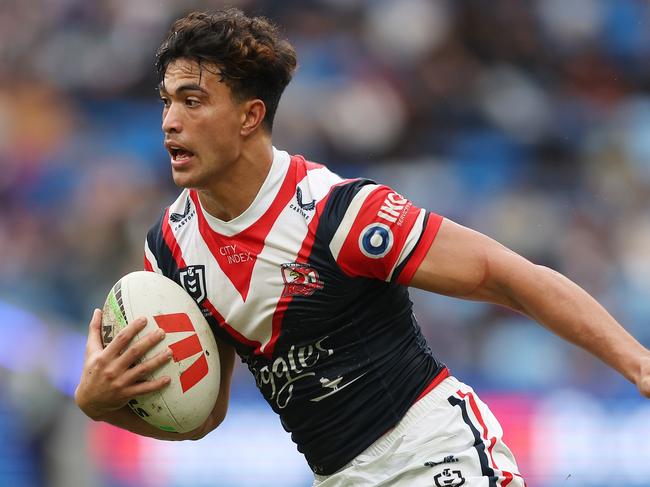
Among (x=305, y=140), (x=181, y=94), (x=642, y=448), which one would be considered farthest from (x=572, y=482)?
(x=181, y=94)

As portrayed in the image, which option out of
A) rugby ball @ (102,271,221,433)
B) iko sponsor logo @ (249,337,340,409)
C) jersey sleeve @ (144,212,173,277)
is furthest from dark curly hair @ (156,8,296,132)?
iko sponsor logo @ (249,337,340,409)

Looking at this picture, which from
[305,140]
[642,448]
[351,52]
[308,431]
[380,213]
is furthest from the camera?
[351,52]

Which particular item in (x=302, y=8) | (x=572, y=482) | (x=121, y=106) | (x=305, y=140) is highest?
(x=302, y=8)

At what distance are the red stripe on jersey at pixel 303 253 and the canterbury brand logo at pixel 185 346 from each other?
0.26m

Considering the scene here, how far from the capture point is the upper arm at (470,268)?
383cm

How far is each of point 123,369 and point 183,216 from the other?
0.67m

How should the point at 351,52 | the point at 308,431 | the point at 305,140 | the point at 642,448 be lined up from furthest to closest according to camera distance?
the point at 351,52
the point at 305,140
the point at 642,448
the point at 308,431

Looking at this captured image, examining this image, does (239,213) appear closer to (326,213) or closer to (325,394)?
(326,213)

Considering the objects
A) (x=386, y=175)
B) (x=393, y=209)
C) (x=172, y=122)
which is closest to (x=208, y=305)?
(x=172, y=122)

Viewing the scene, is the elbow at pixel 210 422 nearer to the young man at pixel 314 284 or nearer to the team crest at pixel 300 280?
the young man at pixel 314 284

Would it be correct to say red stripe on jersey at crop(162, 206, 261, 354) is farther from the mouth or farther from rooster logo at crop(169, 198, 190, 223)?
the mouth

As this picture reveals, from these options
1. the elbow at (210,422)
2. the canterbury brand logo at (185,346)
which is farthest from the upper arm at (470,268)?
the elbow at (210,422)

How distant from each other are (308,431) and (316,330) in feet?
1.26

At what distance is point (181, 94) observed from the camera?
4.10 m
